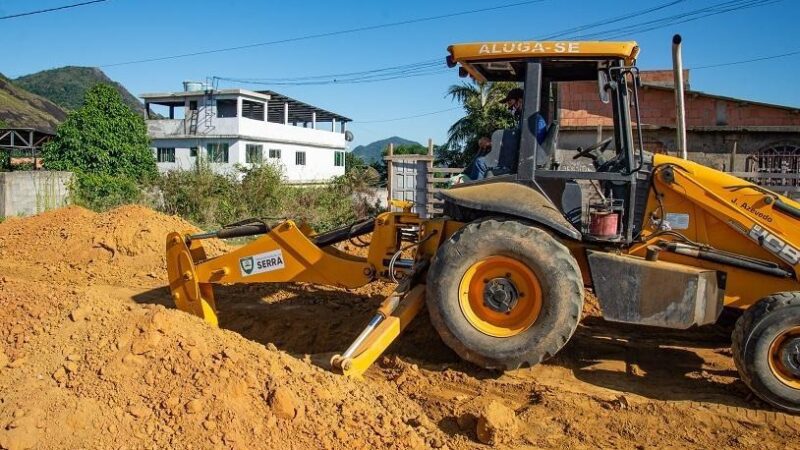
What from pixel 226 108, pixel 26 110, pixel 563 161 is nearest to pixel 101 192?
pixel 563 161

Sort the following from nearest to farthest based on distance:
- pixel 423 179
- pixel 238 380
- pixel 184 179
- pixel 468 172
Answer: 1. pixel 238 380
2. pixel 468 172
3. pixel 423 179
4. pixel 184 179

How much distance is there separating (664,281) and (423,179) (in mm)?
9879

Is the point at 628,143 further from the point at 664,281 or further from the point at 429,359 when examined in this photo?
the point at 429,359

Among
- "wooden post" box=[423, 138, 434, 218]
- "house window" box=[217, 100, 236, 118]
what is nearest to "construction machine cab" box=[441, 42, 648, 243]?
"wooden post" box=[423, 138, 434, 218]

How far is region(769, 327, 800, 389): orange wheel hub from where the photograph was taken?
444cm

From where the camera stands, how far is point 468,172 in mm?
5566

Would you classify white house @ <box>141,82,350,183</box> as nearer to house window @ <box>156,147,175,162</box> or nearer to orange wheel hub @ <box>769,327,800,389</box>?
house window @ <box>156,147,175,162</box>

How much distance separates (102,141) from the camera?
2373 cm

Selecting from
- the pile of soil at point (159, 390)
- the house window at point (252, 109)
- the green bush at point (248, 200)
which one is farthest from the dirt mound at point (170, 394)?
the house window at point (252, 109)

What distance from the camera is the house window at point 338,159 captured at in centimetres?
4219

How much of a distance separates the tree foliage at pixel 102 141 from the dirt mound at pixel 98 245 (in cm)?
1252

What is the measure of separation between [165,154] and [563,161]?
32.2 metres

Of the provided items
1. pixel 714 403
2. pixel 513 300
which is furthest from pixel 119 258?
pixel 714 403

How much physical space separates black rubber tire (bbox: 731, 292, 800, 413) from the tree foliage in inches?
835
